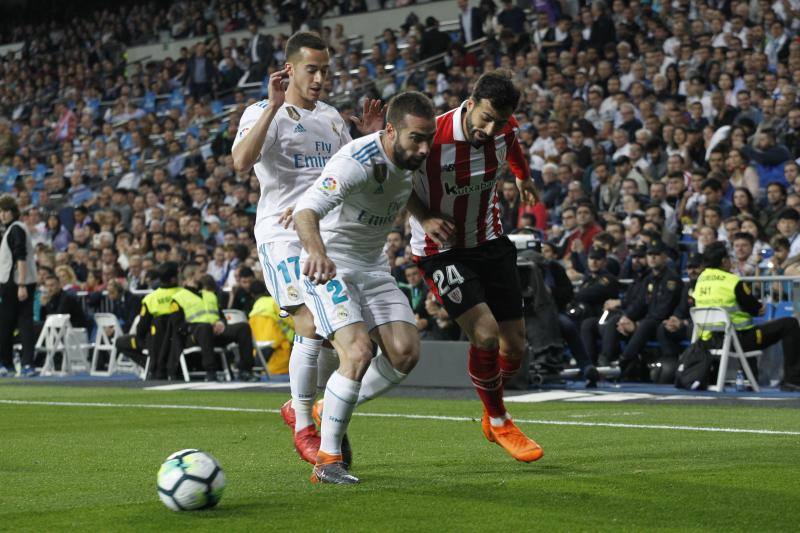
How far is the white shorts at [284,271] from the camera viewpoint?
7344mm

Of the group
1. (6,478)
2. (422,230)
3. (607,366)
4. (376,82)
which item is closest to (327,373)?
(422,230)

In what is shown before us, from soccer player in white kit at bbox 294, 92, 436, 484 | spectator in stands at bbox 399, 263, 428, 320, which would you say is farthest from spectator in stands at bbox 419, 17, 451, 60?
soccer player in white kit at bbox 294, 92, 436, 484

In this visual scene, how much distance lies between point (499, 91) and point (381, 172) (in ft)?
2.92

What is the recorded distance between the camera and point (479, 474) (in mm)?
6738

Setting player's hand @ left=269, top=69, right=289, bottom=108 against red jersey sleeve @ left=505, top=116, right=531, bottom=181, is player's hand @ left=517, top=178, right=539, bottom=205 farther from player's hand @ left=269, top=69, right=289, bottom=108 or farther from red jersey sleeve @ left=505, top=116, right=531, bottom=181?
player's hand @ left=269, top=69, right=289, bottom=108

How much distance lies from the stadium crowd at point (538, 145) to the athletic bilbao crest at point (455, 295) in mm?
665

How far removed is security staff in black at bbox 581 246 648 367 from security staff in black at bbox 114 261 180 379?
5.67 meters

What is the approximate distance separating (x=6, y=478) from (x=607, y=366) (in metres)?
9.78

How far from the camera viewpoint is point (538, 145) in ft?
63.7

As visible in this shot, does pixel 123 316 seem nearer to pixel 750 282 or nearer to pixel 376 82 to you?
pixel 376 82

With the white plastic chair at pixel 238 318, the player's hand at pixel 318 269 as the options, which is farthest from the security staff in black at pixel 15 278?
the player's hand at pixel 318 269

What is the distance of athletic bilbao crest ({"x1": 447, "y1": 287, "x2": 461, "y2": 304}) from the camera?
24.7 feet

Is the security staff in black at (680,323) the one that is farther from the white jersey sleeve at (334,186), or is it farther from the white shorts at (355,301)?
the white jersey sleeve at (334,186)

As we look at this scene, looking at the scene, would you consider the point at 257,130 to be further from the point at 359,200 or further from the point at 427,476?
the point at 427,476
